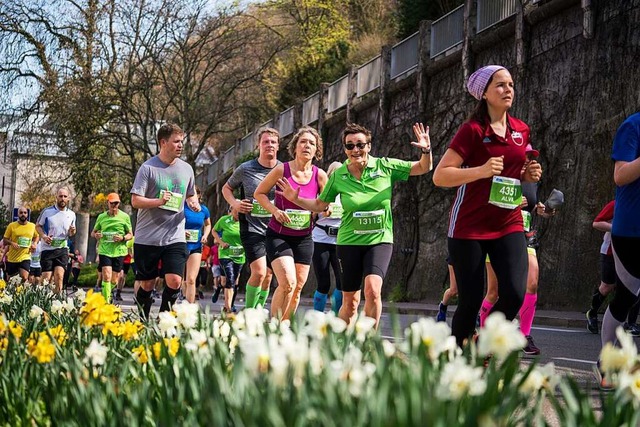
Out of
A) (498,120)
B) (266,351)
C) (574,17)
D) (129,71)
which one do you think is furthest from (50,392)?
(129,71)

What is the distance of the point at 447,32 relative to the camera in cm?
2402

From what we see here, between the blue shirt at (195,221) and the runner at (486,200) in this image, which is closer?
the runner at (486,200)

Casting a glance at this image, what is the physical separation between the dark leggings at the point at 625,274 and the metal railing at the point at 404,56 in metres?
18.8

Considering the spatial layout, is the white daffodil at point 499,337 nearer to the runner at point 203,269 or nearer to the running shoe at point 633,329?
the running shoe at point 633,329

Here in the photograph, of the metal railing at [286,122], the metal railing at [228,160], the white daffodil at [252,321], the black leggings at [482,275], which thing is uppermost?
the metal railing at [286,122]

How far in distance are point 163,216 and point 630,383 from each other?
7.54m

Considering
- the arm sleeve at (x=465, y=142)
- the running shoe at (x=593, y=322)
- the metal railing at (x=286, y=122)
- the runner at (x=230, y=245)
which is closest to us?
the arm sleeve at (x=465, y=142)

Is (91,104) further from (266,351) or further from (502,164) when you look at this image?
(266,351)

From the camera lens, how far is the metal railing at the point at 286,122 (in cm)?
3412

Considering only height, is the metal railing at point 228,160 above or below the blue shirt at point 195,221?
above

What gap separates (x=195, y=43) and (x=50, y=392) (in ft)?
105

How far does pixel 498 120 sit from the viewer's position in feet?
22.8

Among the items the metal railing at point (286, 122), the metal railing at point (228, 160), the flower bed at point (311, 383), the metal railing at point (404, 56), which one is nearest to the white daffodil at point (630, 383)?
the flower bed at point (311, 383)

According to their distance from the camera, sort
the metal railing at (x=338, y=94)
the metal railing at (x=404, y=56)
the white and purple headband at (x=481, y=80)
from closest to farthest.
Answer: the white and purple headband at (x=481, y=80) < the metal railing at (x=404, y=56) < the metal railing at (x=338, y=94)
